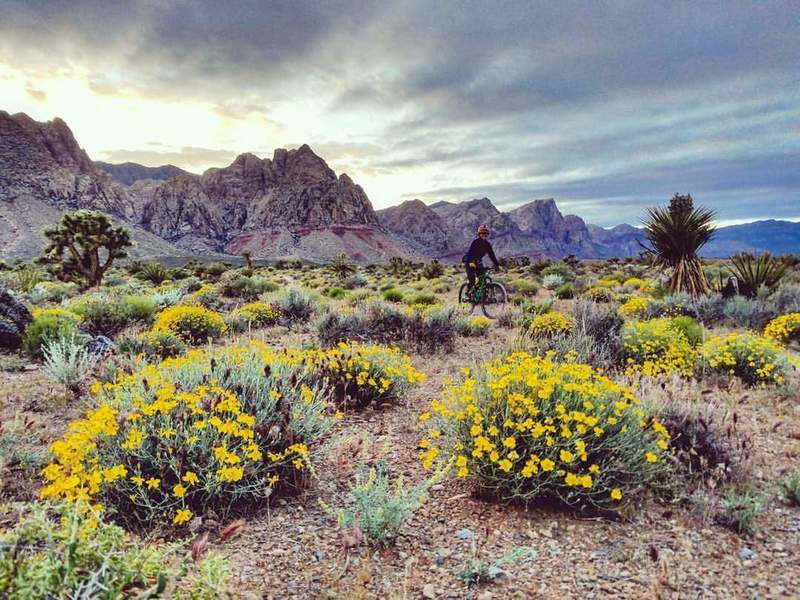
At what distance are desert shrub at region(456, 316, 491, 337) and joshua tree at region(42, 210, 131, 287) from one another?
63.5 feet

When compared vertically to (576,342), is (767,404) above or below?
below

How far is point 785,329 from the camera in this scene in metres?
9.94

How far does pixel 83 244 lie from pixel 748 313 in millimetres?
27200

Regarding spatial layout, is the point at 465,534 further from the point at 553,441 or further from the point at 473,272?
the point at 473,272

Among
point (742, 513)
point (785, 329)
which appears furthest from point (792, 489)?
point (785, 329)

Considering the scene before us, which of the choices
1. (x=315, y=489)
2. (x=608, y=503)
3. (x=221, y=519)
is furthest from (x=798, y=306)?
(x=221, y=519)

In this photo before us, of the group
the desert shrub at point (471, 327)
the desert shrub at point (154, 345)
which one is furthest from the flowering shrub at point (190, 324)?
the desert shrub at point (471, 327)

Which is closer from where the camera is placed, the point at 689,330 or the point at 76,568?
the point at 76,568

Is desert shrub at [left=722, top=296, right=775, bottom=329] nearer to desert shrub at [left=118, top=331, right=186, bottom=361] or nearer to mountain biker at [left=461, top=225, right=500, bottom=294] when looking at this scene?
mountain biker at [left=461, top=225, right=500, bottom=294]

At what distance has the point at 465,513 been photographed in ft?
13.1

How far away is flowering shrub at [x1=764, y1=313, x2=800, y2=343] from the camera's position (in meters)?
9.80

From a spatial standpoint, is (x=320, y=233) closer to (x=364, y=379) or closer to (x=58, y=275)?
(x=58, y=275)

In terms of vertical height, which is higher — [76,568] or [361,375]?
[76,568]

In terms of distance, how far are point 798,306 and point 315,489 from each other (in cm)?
1242
